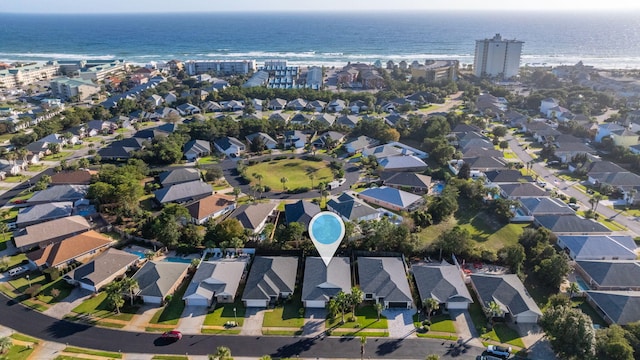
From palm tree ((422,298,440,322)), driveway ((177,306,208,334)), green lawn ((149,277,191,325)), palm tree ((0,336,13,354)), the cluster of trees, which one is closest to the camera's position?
palm tree ((0,336,13,354))

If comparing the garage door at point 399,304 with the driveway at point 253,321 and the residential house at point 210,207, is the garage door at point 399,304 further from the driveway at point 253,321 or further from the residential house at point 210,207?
the residential house at point 210,207

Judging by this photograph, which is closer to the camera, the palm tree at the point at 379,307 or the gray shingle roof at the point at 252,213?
the palm tree at the point at 379,307

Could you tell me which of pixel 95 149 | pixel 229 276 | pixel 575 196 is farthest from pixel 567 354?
pixel 95 149

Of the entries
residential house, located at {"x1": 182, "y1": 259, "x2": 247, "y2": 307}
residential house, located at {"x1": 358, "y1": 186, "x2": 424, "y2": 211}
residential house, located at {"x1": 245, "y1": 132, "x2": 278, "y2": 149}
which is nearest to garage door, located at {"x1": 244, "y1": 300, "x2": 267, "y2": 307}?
residential house, located at {"x1": 182, "y1": 259, "x2": 247, "y2": 307}

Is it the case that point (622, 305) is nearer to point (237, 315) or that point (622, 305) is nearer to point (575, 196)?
point (575, 196)

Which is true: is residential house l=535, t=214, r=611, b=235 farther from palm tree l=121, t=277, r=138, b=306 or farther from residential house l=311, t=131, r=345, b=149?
palm tree l=121, t=277, r=138, b=306

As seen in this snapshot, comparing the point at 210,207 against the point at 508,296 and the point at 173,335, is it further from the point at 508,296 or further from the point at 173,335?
the point at 508,296

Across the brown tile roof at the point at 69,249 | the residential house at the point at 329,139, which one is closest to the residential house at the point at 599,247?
the residential house at the point at 329,139
